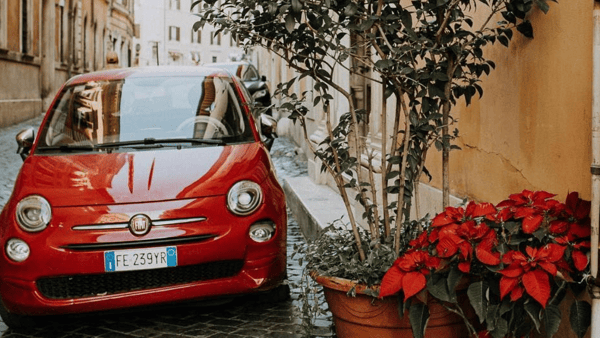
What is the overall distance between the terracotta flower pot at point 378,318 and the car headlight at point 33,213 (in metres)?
1.97

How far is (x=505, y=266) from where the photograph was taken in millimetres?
3316

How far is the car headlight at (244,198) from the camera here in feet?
17.2

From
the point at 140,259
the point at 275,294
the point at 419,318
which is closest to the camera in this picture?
the point at 419,318

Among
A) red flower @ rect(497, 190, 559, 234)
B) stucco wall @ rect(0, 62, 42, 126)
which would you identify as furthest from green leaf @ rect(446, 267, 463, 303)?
stucco wall @ rect(0, 62, 42, 126)

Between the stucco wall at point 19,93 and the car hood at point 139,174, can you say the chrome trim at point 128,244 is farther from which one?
the stucco wall at point 19,93

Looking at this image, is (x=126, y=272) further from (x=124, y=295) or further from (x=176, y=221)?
(x=176, y=221)

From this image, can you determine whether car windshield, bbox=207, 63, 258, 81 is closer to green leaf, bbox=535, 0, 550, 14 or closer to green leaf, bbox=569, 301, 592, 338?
green leaf, bbox=535, 0, 550, 14

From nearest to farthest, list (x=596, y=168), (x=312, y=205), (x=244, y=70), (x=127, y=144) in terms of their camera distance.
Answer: (x=596, y=168) < (x=127, y=144) < (x=312, y=205) < (x=244, y=70)

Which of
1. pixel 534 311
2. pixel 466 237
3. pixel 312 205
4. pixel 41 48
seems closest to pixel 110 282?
pixel 466 237

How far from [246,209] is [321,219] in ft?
8.70

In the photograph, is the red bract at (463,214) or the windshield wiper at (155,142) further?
the windshield wiper at (155,142)

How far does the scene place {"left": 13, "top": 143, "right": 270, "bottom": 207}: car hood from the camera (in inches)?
204

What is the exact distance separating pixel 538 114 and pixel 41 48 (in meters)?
23.5

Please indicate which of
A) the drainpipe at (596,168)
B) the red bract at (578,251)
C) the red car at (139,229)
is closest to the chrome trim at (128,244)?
the red car at (139,229)
